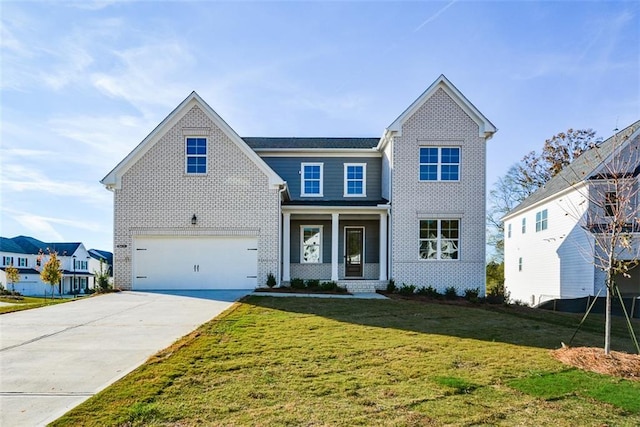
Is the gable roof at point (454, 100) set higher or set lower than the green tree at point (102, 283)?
higher

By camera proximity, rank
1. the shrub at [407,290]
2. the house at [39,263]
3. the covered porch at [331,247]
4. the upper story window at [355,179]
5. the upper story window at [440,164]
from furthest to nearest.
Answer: the house at [39,263], the upper story window at [355,179], the covered porch at [331,247], the upper story window at [440,164], the shrub at [407,290]

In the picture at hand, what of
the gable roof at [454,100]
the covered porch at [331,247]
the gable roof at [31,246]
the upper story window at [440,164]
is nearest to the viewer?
the gable roof at [454,100]

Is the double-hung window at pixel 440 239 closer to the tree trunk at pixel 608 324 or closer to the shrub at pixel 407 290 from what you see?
the shrub at pixel 407 290

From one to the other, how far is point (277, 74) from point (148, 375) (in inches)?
438

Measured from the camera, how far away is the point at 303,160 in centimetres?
1962

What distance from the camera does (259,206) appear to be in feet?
54.7

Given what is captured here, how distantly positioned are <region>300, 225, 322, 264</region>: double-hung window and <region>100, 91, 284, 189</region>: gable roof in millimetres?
3343

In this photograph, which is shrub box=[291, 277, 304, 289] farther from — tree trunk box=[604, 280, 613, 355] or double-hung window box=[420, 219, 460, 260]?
tree trunk box=[604, 280, 613, 355]

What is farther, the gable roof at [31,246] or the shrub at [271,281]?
the gable roof at [31,246]

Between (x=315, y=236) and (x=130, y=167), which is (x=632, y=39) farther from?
(x=130, y=167)

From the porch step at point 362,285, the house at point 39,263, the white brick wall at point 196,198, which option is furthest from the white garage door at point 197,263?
the house at point 39,263

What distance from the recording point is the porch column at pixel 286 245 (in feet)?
57.9

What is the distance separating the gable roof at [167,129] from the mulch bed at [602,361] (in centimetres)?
1181

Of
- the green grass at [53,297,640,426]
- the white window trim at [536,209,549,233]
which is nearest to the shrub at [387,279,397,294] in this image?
the green grass at [53,297,640,426]
